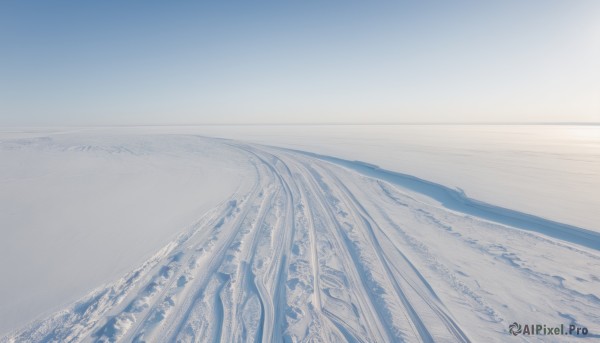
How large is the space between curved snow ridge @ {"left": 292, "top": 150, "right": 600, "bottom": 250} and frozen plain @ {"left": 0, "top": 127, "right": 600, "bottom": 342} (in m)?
0.07

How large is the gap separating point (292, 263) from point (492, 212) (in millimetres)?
7809

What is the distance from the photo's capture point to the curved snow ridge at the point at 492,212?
7.27 m

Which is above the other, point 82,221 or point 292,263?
point 292,263

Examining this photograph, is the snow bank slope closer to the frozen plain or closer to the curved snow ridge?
the frozen plain

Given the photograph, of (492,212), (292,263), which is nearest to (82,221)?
(292,263)

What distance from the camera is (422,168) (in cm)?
1670

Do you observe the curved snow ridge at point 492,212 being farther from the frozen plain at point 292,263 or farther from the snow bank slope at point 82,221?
the snow bank slope at point 82,221

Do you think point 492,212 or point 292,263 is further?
point 492,212

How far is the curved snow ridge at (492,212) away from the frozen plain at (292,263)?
7 cm

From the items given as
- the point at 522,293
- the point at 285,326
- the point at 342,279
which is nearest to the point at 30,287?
the point at 285,326

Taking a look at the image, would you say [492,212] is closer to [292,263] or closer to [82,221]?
[292,263]

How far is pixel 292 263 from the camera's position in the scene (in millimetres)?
5645

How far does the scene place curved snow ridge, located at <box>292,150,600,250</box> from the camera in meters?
7.27

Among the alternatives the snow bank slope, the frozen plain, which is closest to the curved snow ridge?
the frozen plain
